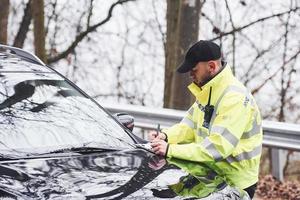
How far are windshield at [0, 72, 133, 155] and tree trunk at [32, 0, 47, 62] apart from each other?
5.82 meters

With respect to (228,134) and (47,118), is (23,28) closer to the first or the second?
(47,118)

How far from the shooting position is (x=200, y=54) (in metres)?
4.05

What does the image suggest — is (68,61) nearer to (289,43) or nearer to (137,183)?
(289,43)

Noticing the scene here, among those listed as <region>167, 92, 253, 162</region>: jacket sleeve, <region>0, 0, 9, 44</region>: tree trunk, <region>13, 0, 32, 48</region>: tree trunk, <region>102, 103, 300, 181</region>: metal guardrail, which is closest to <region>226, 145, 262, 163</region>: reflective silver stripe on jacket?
<region>167, 92, 253, 162</region>: jacket sleeve

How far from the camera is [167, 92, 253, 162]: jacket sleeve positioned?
3.85 m

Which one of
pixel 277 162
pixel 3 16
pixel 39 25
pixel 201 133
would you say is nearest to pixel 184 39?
pixel 277 162

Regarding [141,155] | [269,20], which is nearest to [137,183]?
[141,155]

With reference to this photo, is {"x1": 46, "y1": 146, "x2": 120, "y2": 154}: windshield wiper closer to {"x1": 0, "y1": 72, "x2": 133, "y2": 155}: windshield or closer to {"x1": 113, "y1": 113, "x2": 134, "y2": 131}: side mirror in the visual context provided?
{"x1": 0, "y1": 72, "x2": 133, "y2": 155}: windshield

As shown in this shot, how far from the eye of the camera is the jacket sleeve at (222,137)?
3854 mm

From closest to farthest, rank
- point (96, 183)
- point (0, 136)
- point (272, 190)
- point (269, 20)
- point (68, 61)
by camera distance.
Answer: point (96, 183), point (0, 136), point (272, 190), point (269, 20), point (68, 61)

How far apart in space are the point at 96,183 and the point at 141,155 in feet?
2.48

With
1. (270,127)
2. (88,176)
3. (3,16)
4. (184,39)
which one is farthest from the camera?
(3,16)

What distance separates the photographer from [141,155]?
12.4ft

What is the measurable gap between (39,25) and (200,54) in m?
6.38
